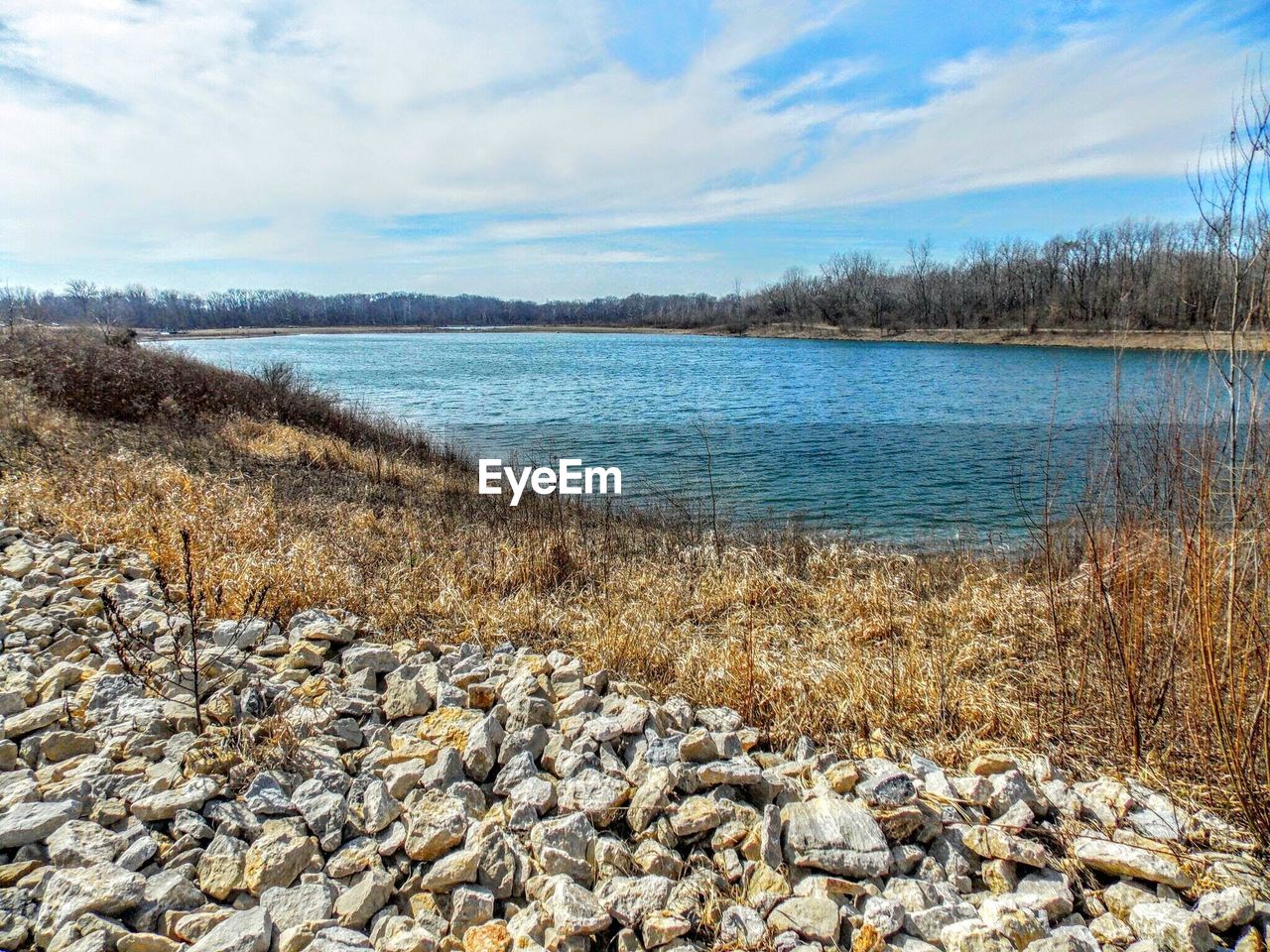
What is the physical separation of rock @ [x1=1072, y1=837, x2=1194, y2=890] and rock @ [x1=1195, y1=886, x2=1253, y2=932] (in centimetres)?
13

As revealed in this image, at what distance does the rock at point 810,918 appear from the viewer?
2551 millimetres

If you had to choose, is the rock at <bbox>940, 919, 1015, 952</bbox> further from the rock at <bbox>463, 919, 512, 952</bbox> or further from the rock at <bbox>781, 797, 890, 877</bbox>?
the rock at <bbox>463, 919, 512, 952</bbox>

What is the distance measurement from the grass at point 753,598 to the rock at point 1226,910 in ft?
2.25

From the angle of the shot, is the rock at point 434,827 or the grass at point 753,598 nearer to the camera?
the rock at point 434,827

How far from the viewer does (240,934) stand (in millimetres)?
2451

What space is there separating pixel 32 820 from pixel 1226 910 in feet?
A: 15.2

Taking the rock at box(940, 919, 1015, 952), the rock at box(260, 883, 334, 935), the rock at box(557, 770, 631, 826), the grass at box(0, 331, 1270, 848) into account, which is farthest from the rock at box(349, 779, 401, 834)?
the rock at box(940, 919, 1015, 952)

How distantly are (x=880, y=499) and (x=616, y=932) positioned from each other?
41.7 ft

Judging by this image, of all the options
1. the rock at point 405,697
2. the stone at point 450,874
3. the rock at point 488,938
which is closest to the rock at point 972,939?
the rock at point 488,938

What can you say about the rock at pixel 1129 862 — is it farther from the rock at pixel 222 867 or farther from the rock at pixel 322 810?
the rock at pixel 222 867

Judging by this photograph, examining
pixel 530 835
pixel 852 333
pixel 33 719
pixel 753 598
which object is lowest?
pixel 753 598

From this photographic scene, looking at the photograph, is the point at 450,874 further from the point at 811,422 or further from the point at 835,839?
the point at 811,422

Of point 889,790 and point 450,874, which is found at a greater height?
point 889,790

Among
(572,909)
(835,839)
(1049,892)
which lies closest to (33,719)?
(572,909)
